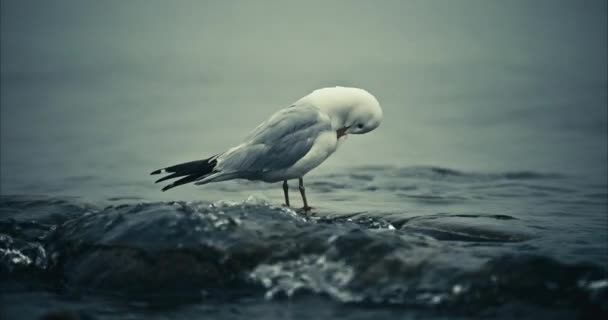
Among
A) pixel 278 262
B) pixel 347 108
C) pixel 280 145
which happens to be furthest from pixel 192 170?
pixel 278 262

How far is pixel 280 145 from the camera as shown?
259 inches

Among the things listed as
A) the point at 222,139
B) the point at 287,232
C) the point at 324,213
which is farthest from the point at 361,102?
the point at 222,139

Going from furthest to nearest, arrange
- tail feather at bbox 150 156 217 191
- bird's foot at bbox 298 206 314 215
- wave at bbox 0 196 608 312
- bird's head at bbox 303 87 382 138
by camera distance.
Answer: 1. bird's head at bbox 303 87 382 138
2. bird's foot at bbox 298 206 314 215
3. tail feather at bbox 150 156 217 191
4. wave at bbox 0 196 608 312

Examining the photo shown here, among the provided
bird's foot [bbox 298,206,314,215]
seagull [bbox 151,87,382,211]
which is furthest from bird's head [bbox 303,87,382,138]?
bird's foot [bbox 298,206,314,215]

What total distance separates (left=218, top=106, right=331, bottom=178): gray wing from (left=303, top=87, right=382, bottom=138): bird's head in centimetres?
16

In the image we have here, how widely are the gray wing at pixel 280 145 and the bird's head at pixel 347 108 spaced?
16 cm

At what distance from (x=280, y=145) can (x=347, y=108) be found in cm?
65

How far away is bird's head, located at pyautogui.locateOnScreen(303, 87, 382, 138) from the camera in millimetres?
6781

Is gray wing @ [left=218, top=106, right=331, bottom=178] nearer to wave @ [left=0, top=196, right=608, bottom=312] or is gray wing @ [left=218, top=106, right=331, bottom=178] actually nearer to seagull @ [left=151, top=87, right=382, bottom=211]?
seagull @ [left=151, top=87, right=382, bottom=211]

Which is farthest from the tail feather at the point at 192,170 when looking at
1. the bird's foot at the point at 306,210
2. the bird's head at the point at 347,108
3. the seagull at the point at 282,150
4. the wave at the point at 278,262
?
the wave at the point at 278,262

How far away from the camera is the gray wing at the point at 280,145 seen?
659 cm

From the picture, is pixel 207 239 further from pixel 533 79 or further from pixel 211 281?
pixel 533 79

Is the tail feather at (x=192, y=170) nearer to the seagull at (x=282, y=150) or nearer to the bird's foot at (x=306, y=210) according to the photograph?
the seagull at (x=282, y=150)

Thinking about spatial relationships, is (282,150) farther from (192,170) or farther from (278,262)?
(278,262)
